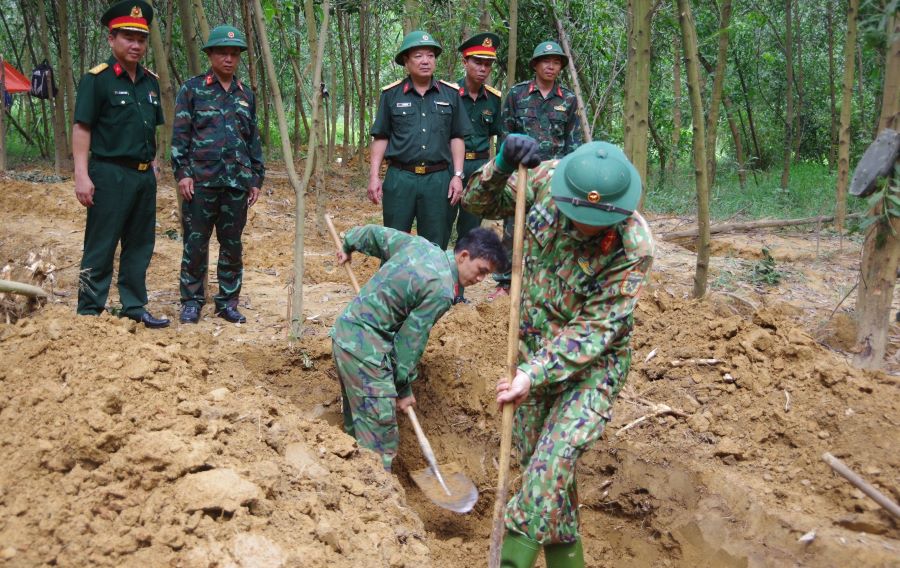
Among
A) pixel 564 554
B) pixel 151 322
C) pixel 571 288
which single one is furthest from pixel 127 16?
pixel 564 554

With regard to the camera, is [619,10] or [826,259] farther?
[619,10]

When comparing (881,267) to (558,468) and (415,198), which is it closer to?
(558,468)

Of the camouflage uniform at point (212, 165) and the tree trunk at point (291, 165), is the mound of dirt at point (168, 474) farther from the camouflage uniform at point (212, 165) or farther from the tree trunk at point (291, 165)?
the camouflage uniform at point (212, 165)

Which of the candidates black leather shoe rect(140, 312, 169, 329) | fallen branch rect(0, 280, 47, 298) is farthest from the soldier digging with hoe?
black leather shoe rect(140, 312, 169, 329)

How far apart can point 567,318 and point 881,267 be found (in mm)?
2147

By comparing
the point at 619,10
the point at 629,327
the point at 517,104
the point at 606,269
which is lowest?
the point at 629,327

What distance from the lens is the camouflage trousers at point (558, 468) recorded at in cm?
262

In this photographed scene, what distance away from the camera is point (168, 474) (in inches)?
93.0

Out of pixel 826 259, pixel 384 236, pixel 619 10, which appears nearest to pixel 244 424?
pixel 384 236

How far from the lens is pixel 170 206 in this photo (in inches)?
352

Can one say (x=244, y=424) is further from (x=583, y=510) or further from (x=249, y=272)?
(x=249, y=272)

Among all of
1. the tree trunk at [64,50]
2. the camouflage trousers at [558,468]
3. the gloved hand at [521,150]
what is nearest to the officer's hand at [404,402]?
the camouflage trousers at [558,468]

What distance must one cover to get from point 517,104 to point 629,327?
3269 millimetres

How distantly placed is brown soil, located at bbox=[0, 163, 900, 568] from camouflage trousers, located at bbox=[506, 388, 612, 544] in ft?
1.32
